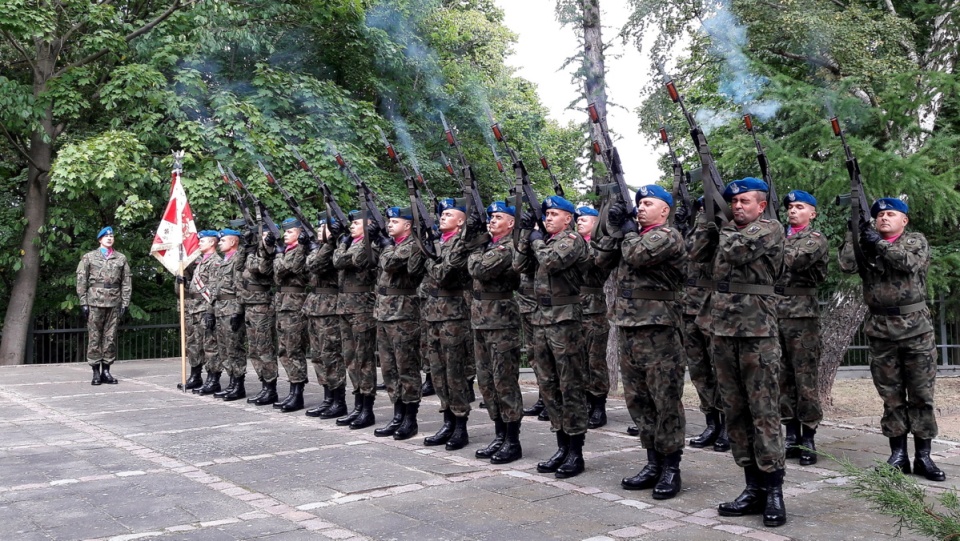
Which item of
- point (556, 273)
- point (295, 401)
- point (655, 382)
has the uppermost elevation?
point (556, 273)

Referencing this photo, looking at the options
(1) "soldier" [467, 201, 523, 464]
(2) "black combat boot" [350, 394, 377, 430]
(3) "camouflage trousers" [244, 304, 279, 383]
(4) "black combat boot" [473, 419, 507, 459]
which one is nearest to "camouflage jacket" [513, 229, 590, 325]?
(1) "soldier" [467, 201, 523, 464]

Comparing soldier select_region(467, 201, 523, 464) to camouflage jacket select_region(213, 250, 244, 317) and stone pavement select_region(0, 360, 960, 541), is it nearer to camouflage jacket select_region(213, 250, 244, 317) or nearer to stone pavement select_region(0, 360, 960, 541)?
stone pavement select_region(0, 360, 960, 541)

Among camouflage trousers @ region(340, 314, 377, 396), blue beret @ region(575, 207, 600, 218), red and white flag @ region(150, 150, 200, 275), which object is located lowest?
camouflage trousers @ region(340, 314, 377, 396)

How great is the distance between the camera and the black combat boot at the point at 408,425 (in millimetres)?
7738

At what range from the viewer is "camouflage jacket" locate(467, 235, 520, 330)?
6715 millimetres

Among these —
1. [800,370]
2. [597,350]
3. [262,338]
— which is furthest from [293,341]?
[800,370]

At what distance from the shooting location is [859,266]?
623cm

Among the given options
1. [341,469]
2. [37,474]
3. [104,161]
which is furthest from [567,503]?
[104,161]

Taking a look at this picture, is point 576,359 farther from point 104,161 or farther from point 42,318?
point 42,318

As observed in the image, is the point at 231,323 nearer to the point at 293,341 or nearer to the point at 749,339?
the point at 293,341

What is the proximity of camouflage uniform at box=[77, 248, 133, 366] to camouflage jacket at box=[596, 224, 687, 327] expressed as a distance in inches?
347

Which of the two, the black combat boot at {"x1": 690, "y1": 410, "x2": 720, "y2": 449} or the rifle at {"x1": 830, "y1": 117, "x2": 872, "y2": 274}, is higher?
the rifle at {"x1": 830, "y1": 117, "x2": 872, "y2": 274}

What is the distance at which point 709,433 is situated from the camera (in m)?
7.35

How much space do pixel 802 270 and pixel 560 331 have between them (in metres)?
2.04
